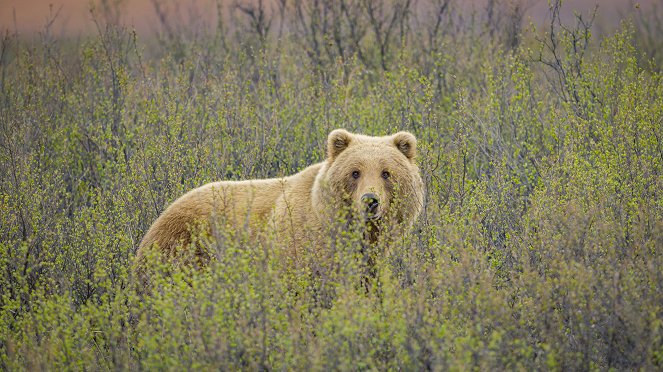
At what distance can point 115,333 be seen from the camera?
348 centimetres

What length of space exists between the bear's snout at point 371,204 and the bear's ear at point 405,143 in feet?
2.49

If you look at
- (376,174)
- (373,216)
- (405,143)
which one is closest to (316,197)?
(376,174)

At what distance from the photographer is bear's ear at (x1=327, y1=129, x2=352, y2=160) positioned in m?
5.34

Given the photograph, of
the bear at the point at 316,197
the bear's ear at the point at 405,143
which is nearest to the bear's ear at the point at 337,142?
the bear at the point at 316,197

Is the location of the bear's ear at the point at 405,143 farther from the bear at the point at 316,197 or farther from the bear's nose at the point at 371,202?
the bear's nose at the point at 371,202

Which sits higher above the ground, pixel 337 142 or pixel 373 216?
pixel 337 142

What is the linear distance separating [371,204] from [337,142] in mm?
772

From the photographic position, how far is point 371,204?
4.82 m

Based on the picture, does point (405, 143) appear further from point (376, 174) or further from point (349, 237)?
point (349, 237)

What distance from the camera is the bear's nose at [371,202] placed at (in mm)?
4631

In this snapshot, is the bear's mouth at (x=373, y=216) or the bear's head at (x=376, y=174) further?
the bear's head at (x=376, y=174)

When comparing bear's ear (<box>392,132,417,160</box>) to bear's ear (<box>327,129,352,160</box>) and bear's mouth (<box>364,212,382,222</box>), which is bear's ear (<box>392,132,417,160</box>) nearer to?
bear's ear (<box>327,129,352,160</box>)

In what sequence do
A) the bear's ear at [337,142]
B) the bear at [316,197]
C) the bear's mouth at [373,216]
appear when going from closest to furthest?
the bear's mouth at [373,216] < the bear at [316,197] < the bear's ear at [337,142]

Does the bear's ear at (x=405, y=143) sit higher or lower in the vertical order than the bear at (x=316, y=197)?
higher
